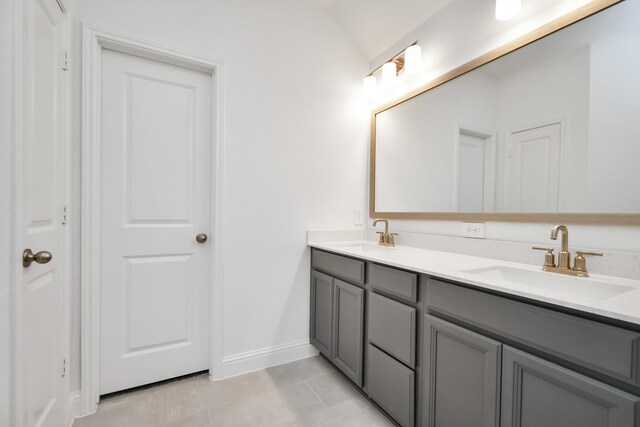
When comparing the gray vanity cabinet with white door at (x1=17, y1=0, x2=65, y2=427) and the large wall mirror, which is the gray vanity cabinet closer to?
the large wall mirror

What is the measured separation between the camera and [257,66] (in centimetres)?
196

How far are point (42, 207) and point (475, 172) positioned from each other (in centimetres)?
207

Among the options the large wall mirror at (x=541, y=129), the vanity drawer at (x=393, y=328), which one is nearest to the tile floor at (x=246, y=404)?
the vanity drawer at (x=393, y=328)

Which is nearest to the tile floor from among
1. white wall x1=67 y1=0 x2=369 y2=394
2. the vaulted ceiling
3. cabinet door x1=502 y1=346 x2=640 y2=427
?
white wall x1=67 y1=0 x2=369 y2=394

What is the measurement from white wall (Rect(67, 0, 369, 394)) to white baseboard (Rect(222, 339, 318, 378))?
0.12ft

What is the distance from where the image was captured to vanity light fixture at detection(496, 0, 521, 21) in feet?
4.52

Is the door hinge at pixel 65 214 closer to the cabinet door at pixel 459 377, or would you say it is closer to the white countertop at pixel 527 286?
the white countertop at pixel 527 286

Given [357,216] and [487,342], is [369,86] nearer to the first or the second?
[357,216]

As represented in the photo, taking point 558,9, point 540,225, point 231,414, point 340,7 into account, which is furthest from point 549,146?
point 231,414

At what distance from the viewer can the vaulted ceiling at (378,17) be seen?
6.22ft

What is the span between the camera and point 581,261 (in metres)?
1.13

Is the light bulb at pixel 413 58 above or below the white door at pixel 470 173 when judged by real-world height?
above

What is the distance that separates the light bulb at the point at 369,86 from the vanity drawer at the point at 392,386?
182 centimetres

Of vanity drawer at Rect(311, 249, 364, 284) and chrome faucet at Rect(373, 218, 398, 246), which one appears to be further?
chrome faucet at Rect(373, 218, 398, 246)
